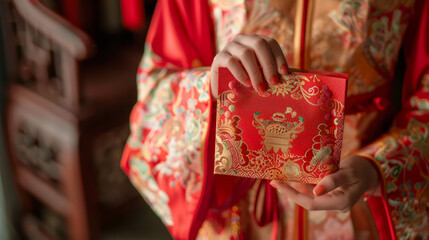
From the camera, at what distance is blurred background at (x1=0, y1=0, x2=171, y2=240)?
88cm

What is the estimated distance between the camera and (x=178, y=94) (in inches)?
27.6

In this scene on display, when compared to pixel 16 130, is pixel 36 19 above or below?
above

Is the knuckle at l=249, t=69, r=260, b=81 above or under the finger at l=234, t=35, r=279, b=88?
under

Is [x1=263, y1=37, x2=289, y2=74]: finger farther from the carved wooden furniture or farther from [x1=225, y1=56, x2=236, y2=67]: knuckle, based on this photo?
the carved wooden furniture

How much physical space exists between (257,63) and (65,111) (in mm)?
654

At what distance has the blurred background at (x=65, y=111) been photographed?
0.88 meters

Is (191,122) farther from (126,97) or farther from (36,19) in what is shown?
(126,97)

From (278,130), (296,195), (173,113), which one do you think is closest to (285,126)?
(278,130)

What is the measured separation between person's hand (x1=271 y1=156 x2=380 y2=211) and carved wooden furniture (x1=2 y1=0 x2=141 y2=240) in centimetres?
59

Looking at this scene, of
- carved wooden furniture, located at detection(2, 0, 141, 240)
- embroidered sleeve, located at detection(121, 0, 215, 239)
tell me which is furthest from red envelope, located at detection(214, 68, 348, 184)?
carved wooden furniture, located at detection(2, 0, 141, 240)

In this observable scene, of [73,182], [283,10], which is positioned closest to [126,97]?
[73,182]

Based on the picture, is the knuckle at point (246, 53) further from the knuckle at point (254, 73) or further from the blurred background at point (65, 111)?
the blurred background at point (65, 111)

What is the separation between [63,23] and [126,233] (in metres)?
0.75

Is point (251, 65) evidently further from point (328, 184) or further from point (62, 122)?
point (62, 122)
